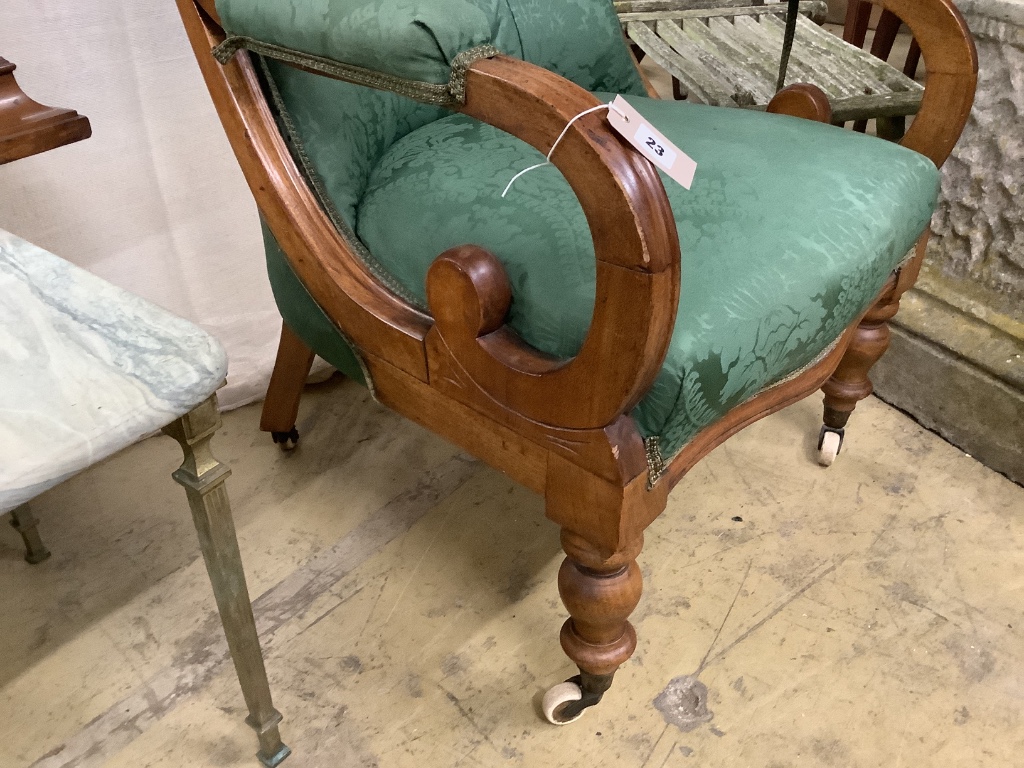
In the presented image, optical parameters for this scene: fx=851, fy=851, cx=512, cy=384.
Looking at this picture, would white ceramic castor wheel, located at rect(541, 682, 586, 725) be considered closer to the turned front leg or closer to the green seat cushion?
the turned front leg

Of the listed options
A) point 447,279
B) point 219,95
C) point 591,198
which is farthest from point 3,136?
point 591,198

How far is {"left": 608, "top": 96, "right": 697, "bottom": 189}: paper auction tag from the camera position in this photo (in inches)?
21.0

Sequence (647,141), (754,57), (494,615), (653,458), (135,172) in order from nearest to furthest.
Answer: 1. (647,141)
2. (653,458)
3. (494,615)
4. (135,172)
5. (754,57)

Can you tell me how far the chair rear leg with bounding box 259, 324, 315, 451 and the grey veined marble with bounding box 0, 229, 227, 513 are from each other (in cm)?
43

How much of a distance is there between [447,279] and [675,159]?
22 centimetres

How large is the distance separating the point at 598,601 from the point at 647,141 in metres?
0.40

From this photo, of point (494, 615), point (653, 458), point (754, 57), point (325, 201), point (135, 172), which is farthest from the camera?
point (754, 57)

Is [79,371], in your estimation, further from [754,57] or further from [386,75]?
[754,57]

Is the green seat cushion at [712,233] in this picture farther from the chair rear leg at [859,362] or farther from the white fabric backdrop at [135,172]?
the white fabric backdrop at [135,172]

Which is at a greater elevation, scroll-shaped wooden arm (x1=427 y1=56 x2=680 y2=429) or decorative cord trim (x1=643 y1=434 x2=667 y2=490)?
scroll-shaped wooden arm (x1=427 y1=56 x2=680 y2=429)

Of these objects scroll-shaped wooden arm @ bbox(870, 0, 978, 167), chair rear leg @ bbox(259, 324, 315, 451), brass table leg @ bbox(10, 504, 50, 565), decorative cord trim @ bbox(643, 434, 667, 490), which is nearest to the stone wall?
scroll-shaped wooden arm @ bbox(870, 0, 978, 167)

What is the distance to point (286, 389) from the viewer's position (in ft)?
3.83

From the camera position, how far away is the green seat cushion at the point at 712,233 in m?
0.68

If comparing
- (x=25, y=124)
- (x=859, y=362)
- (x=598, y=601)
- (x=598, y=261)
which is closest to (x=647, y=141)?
(x=598, y=261)
